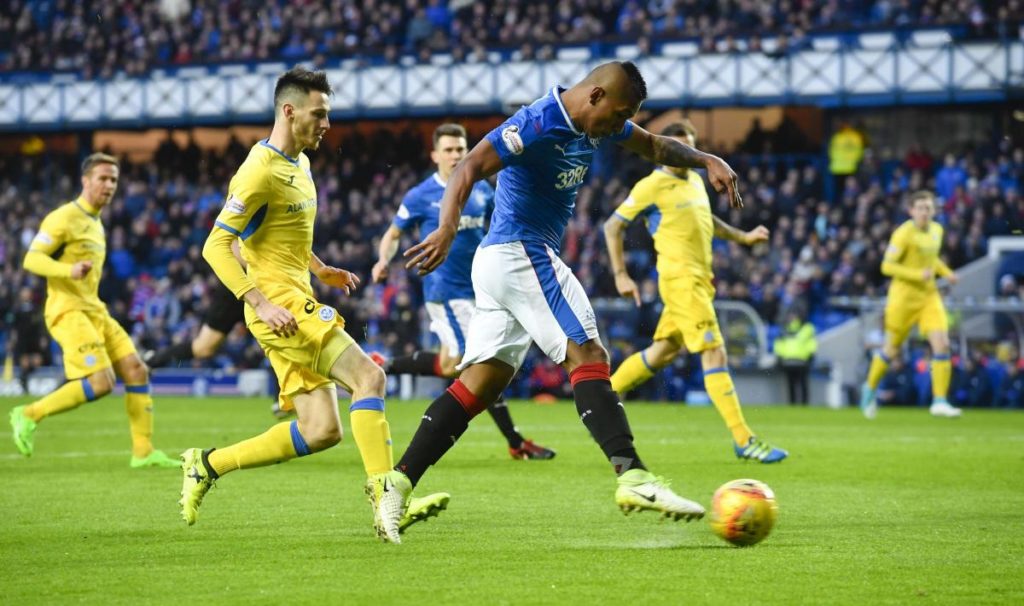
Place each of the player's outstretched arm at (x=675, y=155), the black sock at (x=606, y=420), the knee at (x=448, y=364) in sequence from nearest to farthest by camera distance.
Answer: the black sock at (x=606, y=420) → the player's outstretched arm at (x=675, y=155) → the knee at (x=448, y=364)

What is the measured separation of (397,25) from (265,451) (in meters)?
30.8

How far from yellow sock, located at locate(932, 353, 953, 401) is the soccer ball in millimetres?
12603

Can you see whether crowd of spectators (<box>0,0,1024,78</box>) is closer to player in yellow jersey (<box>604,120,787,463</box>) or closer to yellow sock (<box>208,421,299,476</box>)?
player in yellow jersey (<box>604,120,787,463</box>)

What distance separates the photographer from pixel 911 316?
18984 millimetres

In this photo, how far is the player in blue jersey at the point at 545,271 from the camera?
283 inches

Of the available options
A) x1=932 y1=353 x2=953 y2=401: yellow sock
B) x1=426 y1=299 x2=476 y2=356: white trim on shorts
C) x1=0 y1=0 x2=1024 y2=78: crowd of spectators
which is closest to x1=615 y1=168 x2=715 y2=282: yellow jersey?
x1=426 y1=299 x2=476 y2=356: white trim on shorts

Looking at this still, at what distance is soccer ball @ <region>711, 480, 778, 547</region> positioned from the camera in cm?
696

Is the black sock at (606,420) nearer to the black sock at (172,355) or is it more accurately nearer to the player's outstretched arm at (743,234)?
the player's outstretched arm at (743,234)

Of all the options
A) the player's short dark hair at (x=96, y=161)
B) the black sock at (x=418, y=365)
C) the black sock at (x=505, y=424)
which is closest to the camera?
the player's short dark hair at (x=96, y=161)

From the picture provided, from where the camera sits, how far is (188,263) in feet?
110

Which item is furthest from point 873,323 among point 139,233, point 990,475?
point 139,233

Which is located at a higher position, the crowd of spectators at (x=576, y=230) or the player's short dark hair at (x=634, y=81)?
the player's short dark hair at (x=634, y=81)

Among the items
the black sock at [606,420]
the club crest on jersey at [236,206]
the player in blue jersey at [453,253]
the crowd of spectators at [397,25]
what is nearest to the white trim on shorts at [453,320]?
the player in blue jersey at [453,253]

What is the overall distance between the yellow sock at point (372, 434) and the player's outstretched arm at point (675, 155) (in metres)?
1.89
